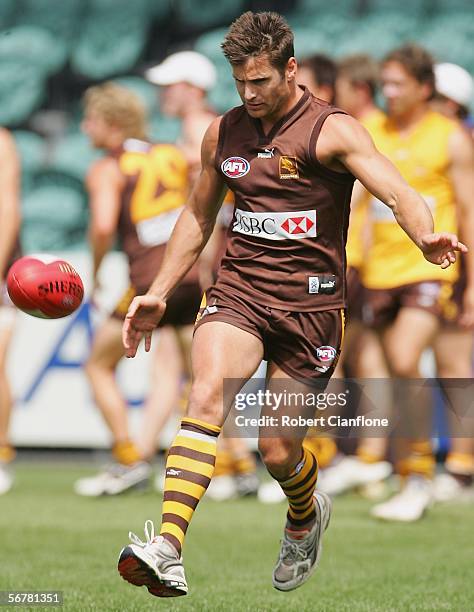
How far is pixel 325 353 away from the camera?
5516 mm

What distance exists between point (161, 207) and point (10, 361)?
2.77 m

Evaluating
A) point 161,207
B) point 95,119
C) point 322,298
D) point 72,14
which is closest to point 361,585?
point 322,298

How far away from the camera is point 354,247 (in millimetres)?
9281

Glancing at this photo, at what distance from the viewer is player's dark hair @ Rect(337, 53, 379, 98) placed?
10031mm

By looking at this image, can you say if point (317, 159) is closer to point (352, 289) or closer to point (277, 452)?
point (277, 452)

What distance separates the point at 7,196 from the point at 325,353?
15.0 feet

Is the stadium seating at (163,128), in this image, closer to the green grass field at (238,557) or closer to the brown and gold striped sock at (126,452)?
the brown and gold striped sock at (126,452)

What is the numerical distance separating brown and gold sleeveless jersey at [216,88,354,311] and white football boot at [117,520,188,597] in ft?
4.02

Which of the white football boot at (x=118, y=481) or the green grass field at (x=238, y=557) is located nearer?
the green grass field at (x=238, y=557)

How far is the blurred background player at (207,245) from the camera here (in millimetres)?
9484

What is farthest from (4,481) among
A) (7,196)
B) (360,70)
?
(360,70)

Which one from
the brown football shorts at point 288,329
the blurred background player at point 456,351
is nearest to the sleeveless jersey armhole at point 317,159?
the brown football shorts at point 288,329

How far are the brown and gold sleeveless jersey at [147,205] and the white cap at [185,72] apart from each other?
0.58m

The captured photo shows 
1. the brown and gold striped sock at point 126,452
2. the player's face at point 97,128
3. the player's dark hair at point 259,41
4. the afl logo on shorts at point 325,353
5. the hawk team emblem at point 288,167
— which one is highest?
the player's dark hair at point 259,41
